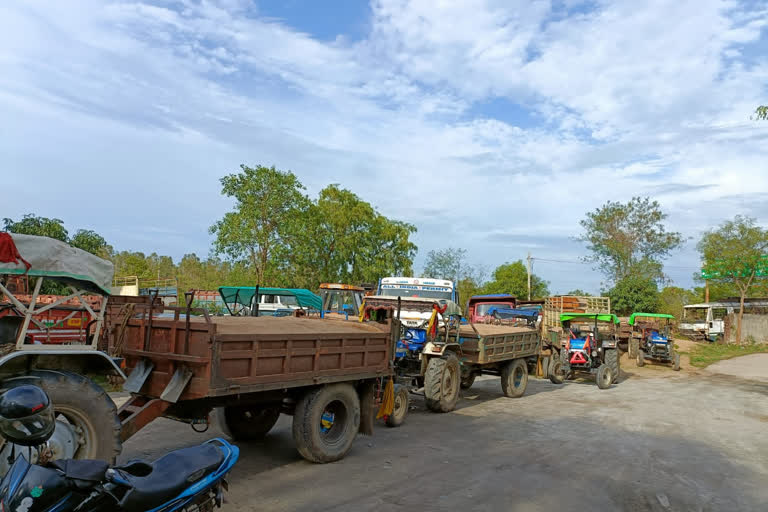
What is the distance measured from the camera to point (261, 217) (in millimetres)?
26516

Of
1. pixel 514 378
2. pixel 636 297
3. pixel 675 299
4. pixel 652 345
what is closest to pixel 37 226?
pixel 514 378

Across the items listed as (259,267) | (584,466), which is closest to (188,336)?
(584,466)

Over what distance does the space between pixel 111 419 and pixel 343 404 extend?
2979 mm

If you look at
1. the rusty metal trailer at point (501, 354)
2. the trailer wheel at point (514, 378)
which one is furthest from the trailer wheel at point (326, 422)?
the trailer wheel at point (514, 378)

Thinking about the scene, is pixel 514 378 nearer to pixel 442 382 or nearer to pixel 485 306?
pixel 442 382

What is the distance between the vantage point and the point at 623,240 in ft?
141

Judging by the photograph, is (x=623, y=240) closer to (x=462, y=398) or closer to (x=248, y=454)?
(x=462, y=398)

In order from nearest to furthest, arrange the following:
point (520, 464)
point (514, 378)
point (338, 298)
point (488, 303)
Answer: point (520, 464) < point (514, 378) < point (338, 298) < point (488, 303)

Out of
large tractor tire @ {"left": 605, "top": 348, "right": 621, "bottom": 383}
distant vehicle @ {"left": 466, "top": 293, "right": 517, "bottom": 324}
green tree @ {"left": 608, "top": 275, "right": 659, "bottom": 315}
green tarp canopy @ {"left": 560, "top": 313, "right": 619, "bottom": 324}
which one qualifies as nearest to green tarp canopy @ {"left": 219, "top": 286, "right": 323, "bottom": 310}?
distant vehicle @ {"left": 466, "top": 293, "right": 517, "bottom": 324}

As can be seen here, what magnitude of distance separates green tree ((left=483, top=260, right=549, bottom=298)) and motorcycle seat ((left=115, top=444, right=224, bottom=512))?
128 feet

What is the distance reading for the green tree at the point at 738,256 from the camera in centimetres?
3378

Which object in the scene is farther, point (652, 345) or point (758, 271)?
point (758, 271)

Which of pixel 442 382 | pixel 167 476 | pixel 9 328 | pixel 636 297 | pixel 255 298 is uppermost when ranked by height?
pixel 636 297

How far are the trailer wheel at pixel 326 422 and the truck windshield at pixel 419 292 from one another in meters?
6.55
